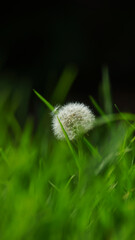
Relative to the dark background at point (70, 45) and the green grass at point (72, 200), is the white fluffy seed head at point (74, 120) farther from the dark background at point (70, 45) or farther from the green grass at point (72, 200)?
the dark background at point (70, 45)

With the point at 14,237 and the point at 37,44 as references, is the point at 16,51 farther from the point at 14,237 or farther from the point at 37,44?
the point at 14,237

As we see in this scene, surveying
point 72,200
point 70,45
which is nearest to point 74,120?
point 72,200

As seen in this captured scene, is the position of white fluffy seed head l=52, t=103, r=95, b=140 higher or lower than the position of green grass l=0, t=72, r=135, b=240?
higher

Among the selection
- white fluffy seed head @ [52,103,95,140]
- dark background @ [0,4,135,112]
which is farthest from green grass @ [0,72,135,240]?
dark background @ [0,4,135,112]

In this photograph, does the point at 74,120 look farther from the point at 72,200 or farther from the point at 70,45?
the point at 70,45

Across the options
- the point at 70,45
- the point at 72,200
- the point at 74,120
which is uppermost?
the point at 70,45

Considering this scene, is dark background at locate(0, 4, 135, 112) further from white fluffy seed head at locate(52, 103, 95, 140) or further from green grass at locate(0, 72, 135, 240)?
green grass at locate(0, 72, 135, 240)
